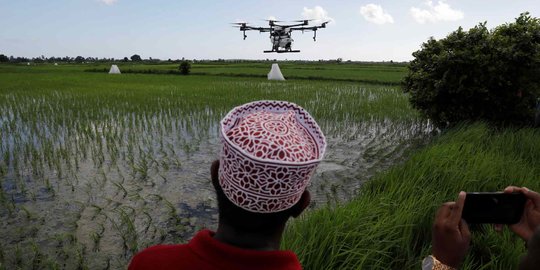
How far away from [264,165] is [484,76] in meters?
6.97

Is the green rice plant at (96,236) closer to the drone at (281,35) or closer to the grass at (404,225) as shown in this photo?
the grass at (404,225)

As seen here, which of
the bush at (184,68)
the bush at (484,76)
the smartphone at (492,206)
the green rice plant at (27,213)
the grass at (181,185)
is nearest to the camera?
the smartphone at (492,206)

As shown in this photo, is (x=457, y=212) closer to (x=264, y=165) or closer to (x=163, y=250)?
(x=264, y=165)

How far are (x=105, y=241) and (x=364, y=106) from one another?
27.7 feet

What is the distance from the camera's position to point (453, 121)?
7242 millimetres

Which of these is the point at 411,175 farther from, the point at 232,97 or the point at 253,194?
the point at 232,97

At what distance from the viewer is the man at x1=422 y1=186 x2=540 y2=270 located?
1.24m

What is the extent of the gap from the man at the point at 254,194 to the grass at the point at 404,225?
1.24 metres

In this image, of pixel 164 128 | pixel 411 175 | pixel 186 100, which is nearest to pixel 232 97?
pixel 186 100

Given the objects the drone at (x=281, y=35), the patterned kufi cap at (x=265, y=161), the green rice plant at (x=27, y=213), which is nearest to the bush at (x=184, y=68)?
the drone at (x=281, y=35)

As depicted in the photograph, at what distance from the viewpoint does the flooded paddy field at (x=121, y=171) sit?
9.65ft

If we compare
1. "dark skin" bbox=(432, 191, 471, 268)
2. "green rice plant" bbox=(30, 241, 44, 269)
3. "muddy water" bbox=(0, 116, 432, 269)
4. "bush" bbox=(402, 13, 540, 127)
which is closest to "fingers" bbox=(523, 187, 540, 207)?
"dark skin" bbox=(432, 191, 471, 268)

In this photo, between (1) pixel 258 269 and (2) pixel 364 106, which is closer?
(1) pixel 258 269

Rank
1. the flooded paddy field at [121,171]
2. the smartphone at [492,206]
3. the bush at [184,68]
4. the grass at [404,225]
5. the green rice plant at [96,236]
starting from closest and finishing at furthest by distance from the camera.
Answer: the smartphone at [492,206] < the grass at [404,225] < the green rice plant at [96,236] < the flooded paddy field at [121,171] < the bush at [184,68]
